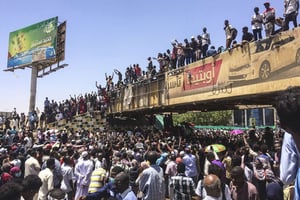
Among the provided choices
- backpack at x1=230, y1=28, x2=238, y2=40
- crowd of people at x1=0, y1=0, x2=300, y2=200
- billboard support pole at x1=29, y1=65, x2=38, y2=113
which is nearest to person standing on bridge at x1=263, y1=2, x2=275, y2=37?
crowd of people at x1=0, y1=0, x2=300, y2=200

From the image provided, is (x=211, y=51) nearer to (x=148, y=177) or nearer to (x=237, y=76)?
(x=237, y=76)

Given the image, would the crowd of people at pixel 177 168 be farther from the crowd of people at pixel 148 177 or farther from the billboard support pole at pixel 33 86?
the billboard support pole at pixel 33 86

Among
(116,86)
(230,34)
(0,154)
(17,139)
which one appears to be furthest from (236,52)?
(116,86)

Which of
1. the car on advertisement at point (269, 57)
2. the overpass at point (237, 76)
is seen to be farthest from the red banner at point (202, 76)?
the car on advertisement at point (269, 57)

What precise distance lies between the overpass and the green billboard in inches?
658

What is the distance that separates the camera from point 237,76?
1181 centimetres

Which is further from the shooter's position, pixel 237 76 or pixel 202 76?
pixel 202 76

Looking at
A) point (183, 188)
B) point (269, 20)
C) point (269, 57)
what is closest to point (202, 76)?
point (269, 57)

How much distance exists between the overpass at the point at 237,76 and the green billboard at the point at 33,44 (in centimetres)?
1672

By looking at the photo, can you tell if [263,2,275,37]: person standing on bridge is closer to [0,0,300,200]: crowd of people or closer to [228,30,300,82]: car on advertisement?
[0,0,300,200]: crowd of people

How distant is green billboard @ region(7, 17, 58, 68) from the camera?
3206 centimetres

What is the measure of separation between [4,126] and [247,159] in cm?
2239

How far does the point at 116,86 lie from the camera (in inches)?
922

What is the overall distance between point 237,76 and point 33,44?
26975 millimetres
